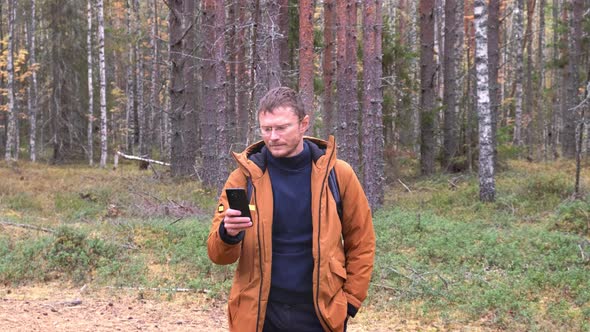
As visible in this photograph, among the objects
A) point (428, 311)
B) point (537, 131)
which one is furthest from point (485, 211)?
point (537, 131)

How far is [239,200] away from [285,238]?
1.12 feet

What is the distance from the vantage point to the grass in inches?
293

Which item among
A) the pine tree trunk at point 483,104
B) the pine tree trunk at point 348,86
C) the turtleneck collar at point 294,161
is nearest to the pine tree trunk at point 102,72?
the pine tree trunk at point 348,86

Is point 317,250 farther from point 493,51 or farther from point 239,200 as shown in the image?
point 493,51

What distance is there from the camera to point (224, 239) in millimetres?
2938

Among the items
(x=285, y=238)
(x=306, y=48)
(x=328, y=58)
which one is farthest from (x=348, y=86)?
(x=285, y=238)

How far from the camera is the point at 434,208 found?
47.4ft

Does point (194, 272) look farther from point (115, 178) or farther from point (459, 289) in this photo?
point (115, 178)

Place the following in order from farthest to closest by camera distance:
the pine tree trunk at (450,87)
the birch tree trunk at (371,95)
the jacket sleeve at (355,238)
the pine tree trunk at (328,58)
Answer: the pine tree trunk at (450,87) → the pine tree trunk at (328,58) → the birch tree trunk at (371,95) → the jacket sleeve at (355,238)

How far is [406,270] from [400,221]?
10.8 feet

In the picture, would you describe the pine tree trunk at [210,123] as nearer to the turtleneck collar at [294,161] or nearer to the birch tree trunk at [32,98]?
the birch tree trunk at [32,98]

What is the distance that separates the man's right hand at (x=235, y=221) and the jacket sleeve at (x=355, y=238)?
0.58 m

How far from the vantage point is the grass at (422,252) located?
745cm

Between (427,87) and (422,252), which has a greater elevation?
(427,87)
